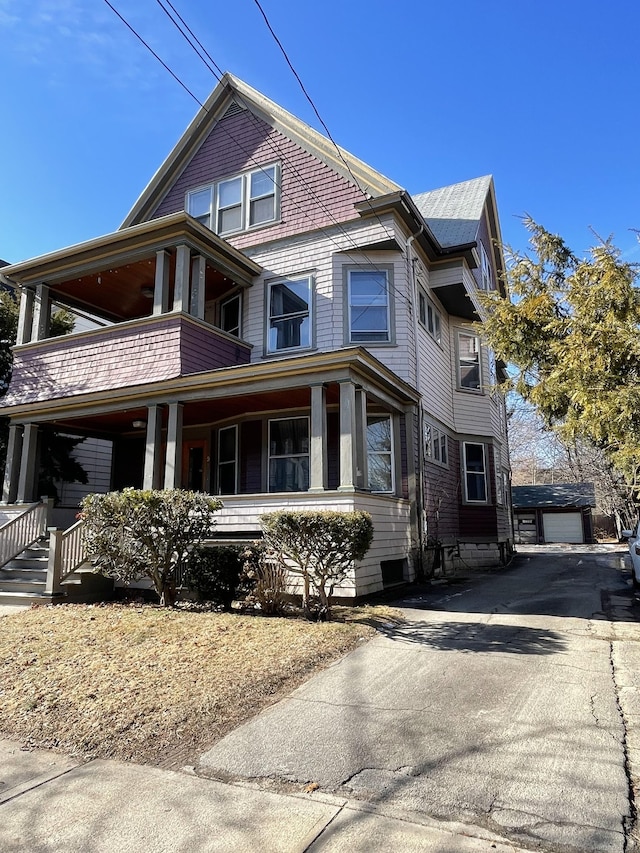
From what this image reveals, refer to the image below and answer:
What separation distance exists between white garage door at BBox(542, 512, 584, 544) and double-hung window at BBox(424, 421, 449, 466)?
2427 centimetres

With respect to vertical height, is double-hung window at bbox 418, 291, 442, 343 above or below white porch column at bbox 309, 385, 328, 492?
above

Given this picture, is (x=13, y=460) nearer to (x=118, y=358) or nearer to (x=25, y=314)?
(x=25, y=314)

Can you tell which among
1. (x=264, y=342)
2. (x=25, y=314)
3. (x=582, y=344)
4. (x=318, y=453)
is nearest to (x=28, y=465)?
(x=25, y=314)

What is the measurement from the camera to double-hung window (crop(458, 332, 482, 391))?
1725cm

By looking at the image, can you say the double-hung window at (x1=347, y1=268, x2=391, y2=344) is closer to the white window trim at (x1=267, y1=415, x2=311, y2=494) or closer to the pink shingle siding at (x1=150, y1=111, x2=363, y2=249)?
the pink shingle siding at (x1=150, y1=111, x2=363, y2=249)

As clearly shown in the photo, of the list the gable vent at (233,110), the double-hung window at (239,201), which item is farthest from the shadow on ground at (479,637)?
the gable vent at (233,110)

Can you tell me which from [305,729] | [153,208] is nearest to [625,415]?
[305,729]

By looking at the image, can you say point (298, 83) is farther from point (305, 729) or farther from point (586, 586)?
point (586, 586)

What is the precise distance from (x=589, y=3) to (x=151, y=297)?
424 inches

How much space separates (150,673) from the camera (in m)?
5.46

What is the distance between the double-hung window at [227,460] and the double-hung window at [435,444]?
449 centimetres

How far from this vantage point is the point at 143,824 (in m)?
3.03

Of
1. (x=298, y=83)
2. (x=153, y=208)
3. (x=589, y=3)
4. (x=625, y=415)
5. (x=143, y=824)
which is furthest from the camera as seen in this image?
(x=153, y=208)

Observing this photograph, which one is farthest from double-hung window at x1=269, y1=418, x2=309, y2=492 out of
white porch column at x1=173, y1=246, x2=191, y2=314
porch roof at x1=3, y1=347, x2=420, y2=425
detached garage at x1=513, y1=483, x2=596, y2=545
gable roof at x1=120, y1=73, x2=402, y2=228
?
detached garage at x1=513, y1=483, x2=596, y2=545
